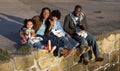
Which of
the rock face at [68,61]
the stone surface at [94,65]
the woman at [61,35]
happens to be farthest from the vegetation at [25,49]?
the stone surface at [94,65]

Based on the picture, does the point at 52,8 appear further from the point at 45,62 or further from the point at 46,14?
the point at 45,62

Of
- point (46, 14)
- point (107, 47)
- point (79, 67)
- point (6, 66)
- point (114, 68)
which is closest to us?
point (6, 66)

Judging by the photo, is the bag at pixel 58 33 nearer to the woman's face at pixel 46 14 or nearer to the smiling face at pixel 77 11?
the woman's face at pixel 46 14

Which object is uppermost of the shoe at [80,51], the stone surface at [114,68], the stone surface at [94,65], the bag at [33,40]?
the bag at [33,40]

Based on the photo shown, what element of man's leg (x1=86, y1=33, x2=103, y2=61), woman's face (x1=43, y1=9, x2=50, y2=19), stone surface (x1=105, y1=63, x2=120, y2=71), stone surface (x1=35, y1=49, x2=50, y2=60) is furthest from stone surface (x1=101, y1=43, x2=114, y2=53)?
stone surface (x1=35, y1=49, x2=50, y2=60)

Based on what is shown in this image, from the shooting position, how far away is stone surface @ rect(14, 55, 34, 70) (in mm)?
7852

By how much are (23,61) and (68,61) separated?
179 centimetres

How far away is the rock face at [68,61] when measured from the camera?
7902mm

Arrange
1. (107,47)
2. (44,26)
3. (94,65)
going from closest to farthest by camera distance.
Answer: (44,26) < (94,65) < (107,47)

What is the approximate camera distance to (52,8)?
49.8ft

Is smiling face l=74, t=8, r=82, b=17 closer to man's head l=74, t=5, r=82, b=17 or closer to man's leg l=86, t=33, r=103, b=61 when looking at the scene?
man's head l=74, t=5, r=82, b=17

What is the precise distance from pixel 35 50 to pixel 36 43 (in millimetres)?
245

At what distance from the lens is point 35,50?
829 cm

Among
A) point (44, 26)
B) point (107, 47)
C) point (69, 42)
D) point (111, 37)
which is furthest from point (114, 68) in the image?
point (44, 26)
